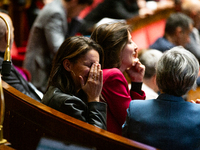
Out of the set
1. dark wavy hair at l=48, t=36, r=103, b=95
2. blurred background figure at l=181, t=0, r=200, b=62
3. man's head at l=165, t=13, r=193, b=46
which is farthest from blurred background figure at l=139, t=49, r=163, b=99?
blurred background figure at l=181, t=0, r=200, b=62

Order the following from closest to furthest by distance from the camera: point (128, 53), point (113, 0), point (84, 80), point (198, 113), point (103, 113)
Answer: point (198, 113)
point (103, 113)
point (84, 80)
point (128, 53)
point (113, 0)

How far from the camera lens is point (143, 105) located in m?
1.37

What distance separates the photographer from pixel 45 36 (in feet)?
9.96

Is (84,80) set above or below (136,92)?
above

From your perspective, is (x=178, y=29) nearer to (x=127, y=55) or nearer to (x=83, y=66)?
(x=127, y=55)

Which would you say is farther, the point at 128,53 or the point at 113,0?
the point at 113,0

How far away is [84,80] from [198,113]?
22.6 inches

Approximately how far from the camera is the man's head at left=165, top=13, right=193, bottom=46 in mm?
3348

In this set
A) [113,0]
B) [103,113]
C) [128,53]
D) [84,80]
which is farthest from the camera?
[113,0]

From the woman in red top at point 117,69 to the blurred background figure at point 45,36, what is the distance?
122 cm

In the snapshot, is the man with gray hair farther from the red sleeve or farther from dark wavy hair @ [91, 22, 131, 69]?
dark wavy hair @ [91, 22, 131, 69]

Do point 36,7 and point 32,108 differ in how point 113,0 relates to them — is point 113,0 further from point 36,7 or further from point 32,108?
point 32,108

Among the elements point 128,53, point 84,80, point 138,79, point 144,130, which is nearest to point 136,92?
point 138,79

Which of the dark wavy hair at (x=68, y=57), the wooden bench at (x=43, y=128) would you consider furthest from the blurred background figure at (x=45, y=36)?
the wooden bench at (x=43, y=128)
